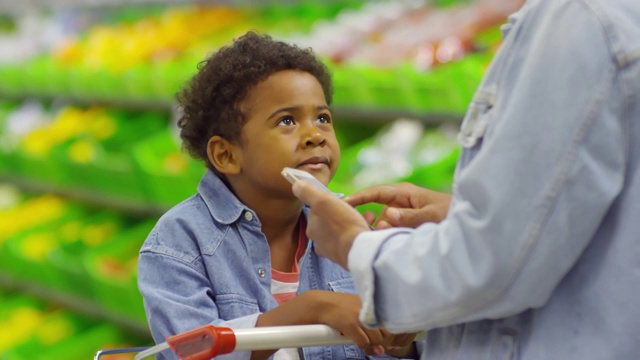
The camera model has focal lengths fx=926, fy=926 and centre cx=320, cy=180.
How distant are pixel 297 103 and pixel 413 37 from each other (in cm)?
154

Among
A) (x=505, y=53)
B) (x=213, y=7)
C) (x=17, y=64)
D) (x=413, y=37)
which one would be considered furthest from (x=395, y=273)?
(x=17, y=64)

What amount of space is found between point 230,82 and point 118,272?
2274 mm

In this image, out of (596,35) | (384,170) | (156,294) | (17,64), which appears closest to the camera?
(596,35)

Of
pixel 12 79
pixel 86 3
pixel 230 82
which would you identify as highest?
pixel 86 3

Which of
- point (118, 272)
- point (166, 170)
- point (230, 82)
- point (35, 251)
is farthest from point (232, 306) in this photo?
point (35, 251)

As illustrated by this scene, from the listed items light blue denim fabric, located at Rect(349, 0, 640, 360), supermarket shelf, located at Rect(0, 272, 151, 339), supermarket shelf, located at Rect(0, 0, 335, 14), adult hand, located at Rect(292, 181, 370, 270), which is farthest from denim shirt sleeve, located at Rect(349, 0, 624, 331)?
supermarket shelf, located at Rect(0, 0, 335, 14)

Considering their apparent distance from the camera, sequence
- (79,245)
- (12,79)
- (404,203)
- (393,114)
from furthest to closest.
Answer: (12,79)
(79,245)
(393,114)
(404,203)

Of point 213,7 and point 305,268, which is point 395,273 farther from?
point 213,7

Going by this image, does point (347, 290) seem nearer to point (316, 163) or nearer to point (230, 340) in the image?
point (316, 163)

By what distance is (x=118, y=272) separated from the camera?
3781mm

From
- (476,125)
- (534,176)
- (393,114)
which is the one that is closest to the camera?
(534,176)

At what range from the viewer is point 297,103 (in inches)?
63.6

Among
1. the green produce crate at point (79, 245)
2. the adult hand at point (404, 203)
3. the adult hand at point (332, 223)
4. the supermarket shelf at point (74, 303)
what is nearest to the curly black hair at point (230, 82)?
the adult hand at point (404, 203)

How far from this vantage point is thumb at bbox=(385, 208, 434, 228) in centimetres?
133
